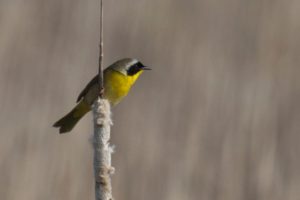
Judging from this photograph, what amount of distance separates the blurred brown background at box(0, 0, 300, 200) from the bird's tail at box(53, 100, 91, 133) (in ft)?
0.88

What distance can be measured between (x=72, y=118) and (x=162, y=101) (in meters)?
0.69

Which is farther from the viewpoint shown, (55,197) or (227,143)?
(227,143)

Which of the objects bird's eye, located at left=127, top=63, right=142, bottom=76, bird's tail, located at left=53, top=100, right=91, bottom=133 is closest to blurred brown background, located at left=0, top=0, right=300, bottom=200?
bird's tail, located at left=53, top=100, right=91, bottom=133

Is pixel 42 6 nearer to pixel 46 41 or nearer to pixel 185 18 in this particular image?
pixel 46 41

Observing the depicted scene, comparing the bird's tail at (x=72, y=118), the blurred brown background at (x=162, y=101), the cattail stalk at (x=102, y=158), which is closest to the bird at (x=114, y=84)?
the bird's tail at (x=72, y=118)

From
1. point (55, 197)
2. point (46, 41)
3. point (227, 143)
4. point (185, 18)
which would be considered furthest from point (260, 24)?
point (55, 197)

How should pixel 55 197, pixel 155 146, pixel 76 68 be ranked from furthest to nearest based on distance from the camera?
pixel 76 68
pixel 155 146
pixel 55 197

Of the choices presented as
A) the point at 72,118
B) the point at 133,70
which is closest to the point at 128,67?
the point at 133,70

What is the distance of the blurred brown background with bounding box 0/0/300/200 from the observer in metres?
3.65

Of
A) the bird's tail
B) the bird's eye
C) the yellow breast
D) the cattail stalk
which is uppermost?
the bird's eye

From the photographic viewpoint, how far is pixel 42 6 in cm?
438

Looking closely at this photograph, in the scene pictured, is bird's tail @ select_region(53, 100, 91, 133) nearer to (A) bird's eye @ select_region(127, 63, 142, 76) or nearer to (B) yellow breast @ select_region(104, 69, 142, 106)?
(B) yellow breast @ select_region(104, 69, 142, 106)

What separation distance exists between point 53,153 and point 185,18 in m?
1.25

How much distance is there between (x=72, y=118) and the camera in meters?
3.44
